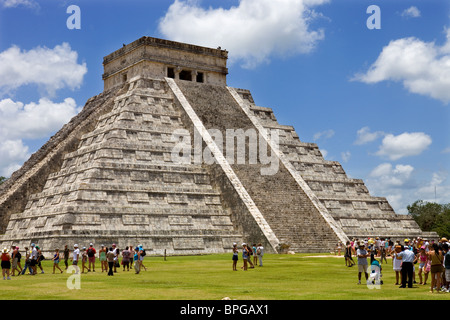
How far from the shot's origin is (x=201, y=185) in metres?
30.6

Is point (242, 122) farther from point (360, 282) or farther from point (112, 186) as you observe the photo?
point (360, 282)

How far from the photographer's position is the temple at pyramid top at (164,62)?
124ft

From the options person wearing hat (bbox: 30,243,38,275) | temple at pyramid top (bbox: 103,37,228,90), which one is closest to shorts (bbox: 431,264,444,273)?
person wearing hat (bbox: 30,243,38,275)

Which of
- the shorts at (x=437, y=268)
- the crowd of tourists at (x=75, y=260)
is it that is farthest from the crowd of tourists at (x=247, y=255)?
the shorts at (x=437, y=268)

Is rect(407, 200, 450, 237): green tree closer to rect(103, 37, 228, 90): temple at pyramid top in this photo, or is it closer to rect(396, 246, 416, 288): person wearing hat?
rect(103, 37, 228, 90): temple at pyramid top

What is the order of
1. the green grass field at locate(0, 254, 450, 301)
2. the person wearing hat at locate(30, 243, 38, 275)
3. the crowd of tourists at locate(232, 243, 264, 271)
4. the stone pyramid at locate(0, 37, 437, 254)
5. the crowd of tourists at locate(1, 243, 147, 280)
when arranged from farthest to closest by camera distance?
the stone pyramid at locate(0, 37, 437, 254) → the crowd of tourists at locate(232, 243, 264, 271) → the person wearing hat at locate(30, 243, 38, 275) → the crowd of tourists at locate(1, 243, 147, 280) → the green grass field at locate(0, 254, 450, 301)

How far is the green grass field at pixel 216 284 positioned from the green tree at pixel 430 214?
113 feet

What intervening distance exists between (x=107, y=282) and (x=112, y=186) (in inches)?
456

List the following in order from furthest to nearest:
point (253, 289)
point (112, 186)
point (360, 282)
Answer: point (112, 186) < point (360, 282) < point (253, 289)

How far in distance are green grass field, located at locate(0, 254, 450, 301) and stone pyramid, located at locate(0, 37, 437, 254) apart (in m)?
4.36

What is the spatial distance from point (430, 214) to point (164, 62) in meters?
33.7

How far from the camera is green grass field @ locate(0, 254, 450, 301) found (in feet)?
42.8

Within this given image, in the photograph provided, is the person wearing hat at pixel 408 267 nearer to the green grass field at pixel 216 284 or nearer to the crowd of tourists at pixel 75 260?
the green grass field at pixel 216 284
